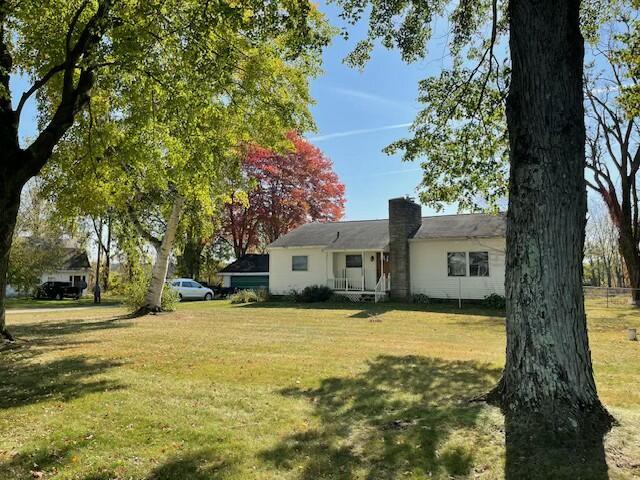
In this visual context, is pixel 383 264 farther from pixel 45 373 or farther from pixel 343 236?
pixel 45 373

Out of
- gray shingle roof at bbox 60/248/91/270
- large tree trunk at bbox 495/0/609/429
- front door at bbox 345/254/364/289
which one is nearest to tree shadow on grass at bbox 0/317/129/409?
large tree trunk at bbox 495/0/609/429

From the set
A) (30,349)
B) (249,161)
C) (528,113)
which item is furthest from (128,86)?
(249,161)

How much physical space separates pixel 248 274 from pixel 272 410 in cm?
3288

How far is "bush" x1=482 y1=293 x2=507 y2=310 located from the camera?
2039 cm

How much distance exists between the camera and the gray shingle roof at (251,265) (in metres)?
38.3

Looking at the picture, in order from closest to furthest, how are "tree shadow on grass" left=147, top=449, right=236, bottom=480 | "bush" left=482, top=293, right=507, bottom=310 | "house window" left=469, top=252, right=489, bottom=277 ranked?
1. "tree shadow on grass" left=147, top=449, right=236, bottom=480
2. "bush" left=482, top=293, right=507, bottom=310
3. "house window" left=469, top=252, right=489, bottom=277

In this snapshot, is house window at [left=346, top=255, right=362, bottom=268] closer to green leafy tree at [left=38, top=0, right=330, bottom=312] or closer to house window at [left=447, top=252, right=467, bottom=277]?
house window at [left=447, top=252, right=467, bottom=277]

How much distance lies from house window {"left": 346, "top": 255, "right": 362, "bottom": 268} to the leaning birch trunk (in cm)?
1074

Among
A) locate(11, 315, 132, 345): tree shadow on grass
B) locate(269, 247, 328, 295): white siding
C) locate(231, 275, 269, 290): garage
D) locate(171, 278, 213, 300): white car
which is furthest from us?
locate(231, 275, 269, 290): garage

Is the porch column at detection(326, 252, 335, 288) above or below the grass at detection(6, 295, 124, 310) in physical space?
above

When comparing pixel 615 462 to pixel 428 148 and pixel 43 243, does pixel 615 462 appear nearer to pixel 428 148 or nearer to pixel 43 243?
pixel 428 148

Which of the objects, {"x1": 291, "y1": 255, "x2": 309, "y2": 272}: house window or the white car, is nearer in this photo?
{"x1": 291, "y1": 255, "x2": 309, "y2": 272}: house window

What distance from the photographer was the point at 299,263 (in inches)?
1082

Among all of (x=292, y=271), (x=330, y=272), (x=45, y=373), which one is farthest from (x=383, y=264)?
(x=45, y=373)
